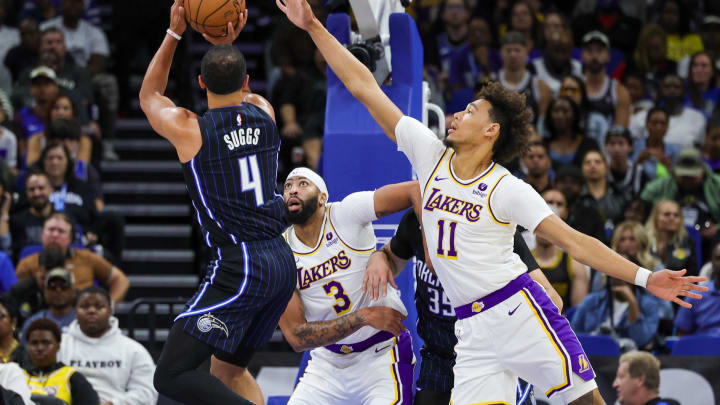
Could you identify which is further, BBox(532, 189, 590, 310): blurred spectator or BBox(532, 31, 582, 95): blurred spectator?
BBox(532, 31, 582, 95): blurred spectator

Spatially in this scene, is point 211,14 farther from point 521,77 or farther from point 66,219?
point 521,77

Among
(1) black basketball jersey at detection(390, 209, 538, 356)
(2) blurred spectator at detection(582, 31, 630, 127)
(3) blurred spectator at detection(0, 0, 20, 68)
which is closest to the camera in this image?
(1) black basketball jersey at detection(390, 209, 538, 356)

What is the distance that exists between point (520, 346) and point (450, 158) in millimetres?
1142

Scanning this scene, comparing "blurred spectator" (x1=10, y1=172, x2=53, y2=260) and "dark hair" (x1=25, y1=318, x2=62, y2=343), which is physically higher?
"blurred spectator" (x1=10, y1=172, x2=53, y2=260)

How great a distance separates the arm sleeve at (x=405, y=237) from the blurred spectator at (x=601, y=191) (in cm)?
455

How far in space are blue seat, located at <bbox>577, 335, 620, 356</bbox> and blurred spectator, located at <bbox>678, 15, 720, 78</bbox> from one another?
550 centimetres

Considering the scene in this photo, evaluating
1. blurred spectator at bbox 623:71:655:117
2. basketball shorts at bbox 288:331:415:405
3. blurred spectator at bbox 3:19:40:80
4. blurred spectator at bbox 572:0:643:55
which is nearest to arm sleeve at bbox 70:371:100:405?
basketball shorts at bbox 288:331:415:405

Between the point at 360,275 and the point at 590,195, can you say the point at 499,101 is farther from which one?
the point at 590,195

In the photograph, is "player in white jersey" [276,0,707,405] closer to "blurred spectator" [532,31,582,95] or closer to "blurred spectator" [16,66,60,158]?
"blurred spectator" [532,31,582,95]

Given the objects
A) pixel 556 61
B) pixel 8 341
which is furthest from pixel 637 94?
pixel 8 341

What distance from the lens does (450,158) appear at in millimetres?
6246

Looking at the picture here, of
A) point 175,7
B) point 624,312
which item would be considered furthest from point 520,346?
point 624,312

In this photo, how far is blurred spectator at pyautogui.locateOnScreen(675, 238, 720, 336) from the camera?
9.96 m

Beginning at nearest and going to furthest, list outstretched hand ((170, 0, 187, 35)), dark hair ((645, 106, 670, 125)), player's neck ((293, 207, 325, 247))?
outstretched hand ((170, 0, 187, 35)) < player's neck ((293, 207, 325, 247)) < dark hair ((645, 106, 670, 125))
